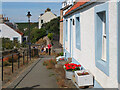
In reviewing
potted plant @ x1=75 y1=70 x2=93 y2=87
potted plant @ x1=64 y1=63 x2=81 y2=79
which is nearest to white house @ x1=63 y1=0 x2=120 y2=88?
potted plant @ x1=75 y1=70 x2=93 y2=87

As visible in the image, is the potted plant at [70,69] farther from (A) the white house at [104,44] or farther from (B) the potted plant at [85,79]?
(B) the potted plant at [85,79]

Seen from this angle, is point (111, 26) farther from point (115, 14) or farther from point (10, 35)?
point (10, 35)

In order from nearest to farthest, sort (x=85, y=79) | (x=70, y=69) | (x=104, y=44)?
(x=104, y=44) < (x=85, y=79) < (x=70, y=69)

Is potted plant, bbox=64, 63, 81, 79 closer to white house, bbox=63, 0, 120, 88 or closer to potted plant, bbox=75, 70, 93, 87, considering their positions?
white house, bbox=63, 0, 120, 88

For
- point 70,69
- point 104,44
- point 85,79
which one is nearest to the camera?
point 104,44

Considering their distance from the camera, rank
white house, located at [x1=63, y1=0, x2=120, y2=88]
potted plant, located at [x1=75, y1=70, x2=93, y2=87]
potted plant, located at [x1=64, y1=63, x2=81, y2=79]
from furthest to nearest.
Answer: potted plant, located at [x1=64, y1=63, x2=81, y2=79], potted plant, located at [x1=75, y1=70, x2=93, y2=87], white house, located at [x1=63, y1=0, x2=120, y2=88]

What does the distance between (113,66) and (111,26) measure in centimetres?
88

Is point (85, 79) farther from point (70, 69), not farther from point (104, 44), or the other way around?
point (70, 69)

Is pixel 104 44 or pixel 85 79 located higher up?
pixel 104 44

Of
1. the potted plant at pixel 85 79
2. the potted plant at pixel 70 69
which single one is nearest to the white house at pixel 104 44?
the potted plant at pixel 85 79

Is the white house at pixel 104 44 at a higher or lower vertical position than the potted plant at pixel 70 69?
higher

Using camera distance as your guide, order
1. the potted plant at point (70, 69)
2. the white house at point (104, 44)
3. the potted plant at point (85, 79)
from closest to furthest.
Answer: the white house at point (104, 44) < the potted plant at point (85, 79) < the potted plant at point (70, 69)

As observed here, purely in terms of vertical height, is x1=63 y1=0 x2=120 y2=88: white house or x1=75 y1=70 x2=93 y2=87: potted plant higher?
x1=63 y1=0 x2=120 y2=88: white house

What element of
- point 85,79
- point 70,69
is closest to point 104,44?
point 85,79
